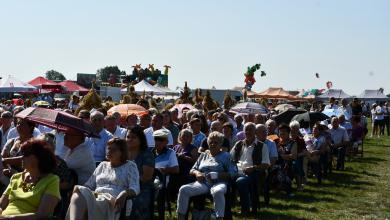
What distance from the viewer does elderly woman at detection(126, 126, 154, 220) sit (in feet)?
21.4

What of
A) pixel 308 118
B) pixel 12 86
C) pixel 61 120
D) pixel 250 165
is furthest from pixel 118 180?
pixel 12 86

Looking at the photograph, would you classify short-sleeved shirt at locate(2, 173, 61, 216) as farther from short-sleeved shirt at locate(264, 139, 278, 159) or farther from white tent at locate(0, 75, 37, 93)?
white tent at locate(0, 75, 37, 93)

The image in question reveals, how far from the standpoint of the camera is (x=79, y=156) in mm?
6328

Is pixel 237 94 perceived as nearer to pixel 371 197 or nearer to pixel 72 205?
pixel 371 197

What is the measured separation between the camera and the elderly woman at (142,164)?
6512mm

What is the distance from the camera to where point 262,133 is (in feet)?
30.6

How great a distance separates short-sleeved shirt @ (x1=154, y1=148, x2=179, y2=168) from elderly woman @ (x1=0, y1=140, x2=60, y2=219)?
107 inches

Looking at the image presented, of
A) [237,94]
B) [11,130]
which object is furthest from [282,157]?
[237,94]

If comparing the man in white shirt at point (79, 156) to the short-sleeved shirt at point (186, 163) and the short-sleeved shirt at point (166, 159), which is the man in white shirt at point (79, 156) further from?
the short-sleeved shirt at point (186, 163)

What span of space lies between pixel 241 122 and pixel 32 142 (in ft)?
26.3

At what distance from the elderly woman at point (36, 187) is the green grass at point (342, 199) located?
3.47m

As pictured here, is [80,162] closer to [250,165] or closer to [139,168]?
[139,168]

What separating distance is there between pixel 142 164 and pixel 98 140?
1496mm

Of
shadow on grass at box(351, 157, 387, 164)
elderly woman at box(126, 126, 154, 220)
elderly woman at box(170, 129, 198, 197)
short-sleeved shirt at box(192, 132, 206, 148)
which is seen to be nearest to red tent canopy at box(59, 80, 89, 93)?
shadow on grass at box(351, 157, 387, 164)
